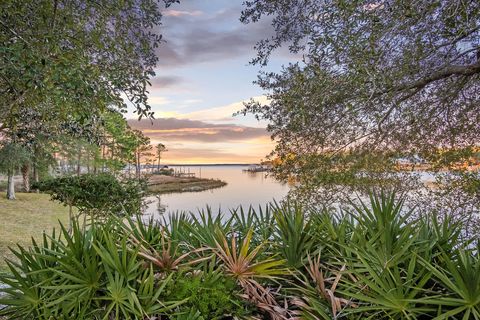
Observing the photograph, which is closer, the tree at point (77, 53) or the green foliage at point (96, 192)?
the tree at point (77, 53)

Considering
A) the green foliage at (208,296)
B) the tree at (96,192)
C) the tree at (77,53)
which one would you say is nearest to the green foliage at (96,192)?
the tree at (96,192)

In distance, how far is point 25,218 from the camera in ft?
60.3

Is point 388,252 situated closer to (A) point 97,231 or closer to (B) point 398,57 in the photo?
(A) point 97,231

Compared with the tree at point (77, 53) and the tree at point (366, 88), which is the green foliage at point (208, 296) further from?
the tree at point (366, 88)

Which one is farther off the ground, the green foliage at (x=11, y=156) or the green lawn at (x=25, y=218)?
the green foliage at (x=11, y=156)

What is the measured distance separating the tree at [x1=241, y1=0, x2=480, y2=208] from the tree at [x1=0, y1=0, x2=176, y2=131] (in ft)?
6.61

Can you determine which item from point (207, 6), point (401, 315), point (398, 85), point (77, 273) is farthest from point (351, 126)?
point (77, 273)

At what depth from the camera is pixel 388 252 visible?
9.05 ft

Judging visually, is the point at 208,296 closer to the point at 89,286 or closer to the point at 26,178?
the point at 89,286

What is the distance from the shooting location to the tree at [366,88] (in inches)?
189

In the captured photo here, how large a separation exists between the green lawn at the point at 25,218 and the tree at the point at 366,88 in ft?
28.3

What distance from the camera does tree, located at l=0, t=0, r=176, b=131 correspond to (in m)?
3.75

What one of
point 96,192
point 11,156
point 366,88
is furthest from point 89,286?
point 11,156

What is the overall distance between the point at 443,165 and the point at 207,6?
536 centimetres
